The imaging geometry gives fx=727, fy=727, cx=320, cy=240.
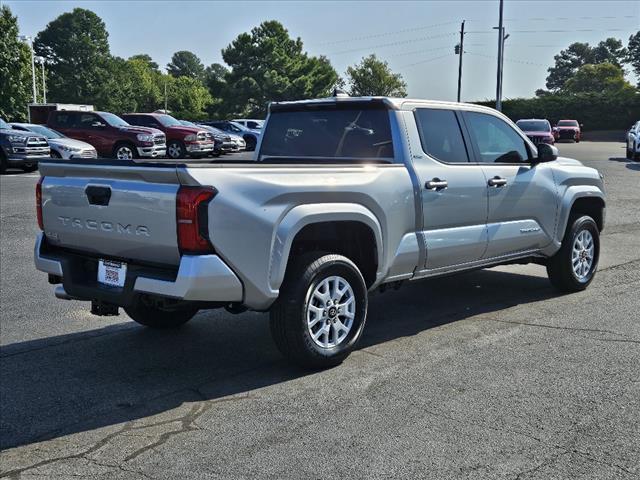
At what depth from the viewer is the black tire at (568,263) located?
288 inches

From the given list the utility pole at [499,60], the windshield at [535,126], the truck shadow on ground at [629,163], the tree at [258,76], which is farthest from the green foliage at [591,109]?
the truck shadow on ground at [629,163]

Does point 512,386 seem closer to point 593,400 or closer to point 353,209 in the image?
point 593,400

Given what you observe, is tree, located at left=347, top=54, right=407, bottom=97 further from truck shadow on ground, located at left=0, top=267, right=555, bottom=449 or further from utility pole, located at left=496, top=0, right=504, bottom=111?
truck shadow on ground, located at left=0, top=267, right=555, bottom=449

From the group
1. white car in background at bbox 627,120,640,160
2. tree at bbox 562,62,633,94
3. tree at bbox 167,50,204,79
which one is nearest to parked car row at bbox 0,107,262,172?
white car in background at bbox 627,120,640,160

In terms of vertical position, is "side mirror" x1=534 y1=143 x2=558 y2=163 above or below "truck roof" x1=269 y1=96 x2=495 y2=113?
below

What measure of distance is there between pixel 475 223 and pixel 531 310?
115 cm

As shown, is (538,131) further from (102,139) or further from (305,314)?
(305,314)

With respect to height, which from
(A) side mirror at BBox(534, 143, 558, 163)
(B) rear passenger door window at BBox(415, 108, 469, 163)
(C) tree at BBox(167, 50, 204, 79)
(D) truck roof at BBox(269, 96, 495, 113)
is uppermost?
(C) tree at BBox(167, 50, 204, 79)

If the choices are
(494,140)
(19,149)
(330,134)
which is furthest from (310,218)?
(19,149)

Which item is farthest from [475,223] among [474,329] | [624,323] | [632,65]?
[632,65]

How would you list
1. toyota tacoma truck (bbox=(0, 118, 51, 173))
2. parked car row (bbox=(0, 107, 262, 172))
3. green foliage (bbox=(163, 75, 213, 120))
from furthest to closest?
green foliage (bbox=(163, 75, 213, 120)) → parked car row (bbox=(0, 107, 262, 172)) → toyota tacoma truck (bbox=(0, 118, 51, 173))

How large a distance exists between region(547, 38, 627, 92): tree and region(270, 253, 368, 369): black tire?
476 ft

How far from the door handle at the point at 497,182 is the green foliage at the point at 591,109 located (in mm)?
54617

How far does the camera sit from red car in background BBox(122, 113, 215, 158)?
2647cm
